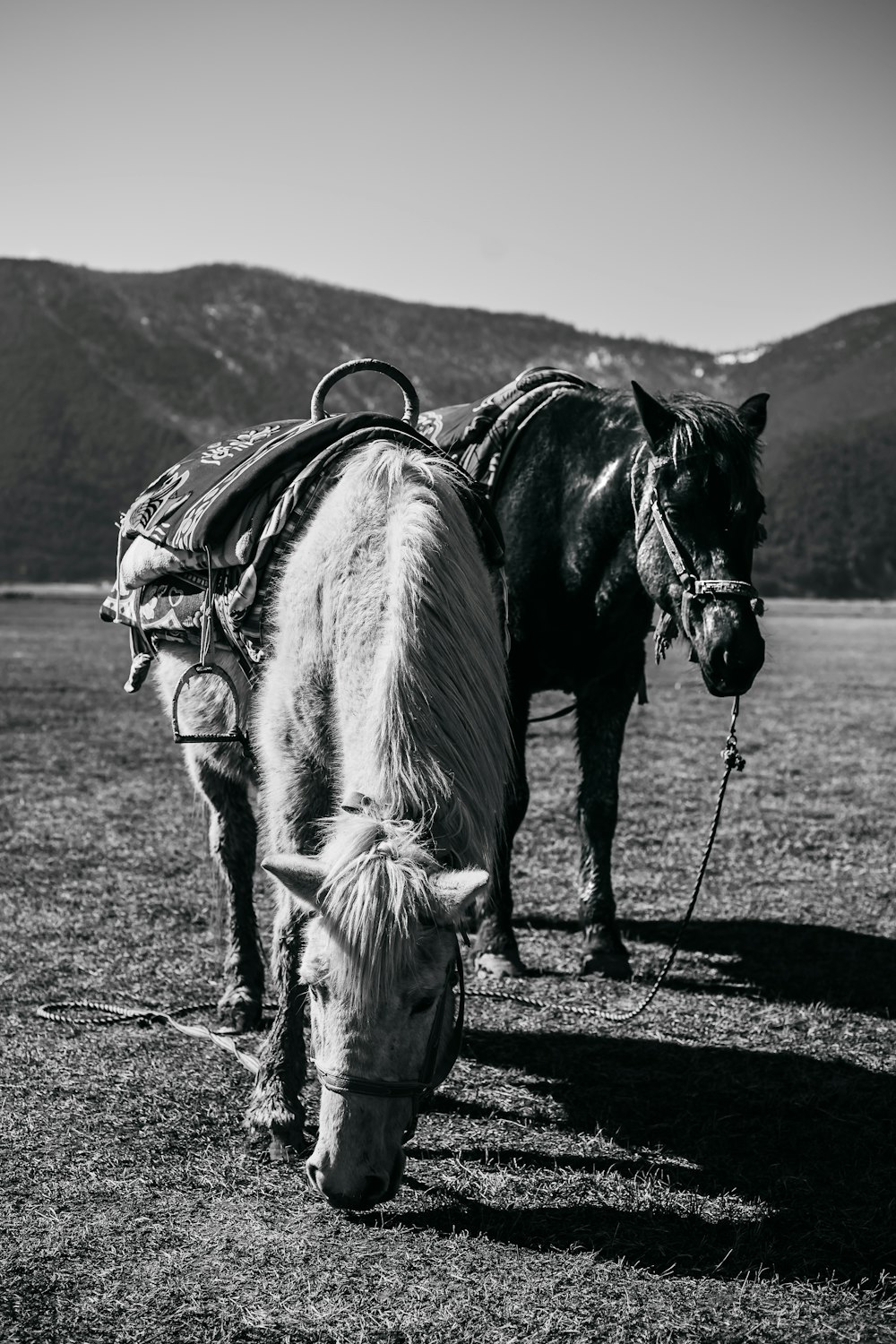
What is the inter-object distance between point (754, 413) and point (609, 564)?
0.83 meters

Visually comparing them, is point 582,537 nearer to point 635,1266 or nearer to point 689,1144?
point 689,1144

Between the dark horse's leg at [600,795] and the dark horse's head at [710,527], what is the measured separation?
2.86ft

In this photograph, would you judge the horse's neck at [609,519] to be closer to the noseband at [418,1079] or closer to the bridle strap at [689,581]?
the bridle strap at [689,581]

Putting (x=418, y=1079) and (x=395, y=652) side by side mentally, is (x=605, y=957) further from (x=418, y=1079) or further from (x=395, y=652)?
(x=395, y=652)

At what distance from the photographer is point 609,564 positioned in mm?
4387

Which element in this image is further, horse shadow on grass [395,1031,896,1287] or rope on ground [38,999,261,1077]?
rope on ground [38,999,261,1077]

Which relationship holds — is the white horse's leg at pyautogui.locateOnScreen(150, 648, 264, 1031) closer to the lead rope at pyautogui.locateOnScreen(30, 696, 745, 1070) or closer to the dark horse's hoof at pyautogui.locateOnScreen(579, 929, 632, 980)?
the lead rope at pyautogui.locateOnScreen(30, 696, 745, 1070)

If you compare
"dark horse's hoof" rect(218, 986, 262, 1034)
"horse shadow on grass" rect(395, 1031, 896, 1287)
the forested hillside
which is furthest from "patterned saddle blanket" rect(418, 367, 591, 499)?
the forested hillside

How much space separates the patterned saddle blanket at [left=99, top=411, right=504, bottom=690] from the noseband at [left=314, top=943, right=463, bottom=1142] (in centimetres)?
132

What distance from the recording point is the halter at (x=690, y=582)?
3701mm

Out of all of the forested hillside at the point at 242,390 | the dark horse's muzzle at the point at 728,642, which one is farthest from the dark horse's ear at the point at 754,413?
the forested hillside at the point at 242,390

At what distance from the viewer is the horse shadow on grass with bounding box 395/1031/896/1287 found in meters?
2.67

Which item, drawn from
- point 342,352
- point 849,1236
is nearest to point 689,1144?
point 849,1236

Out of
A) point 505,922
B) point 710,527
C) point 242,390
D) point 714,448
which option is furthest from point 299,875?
point 242,390
